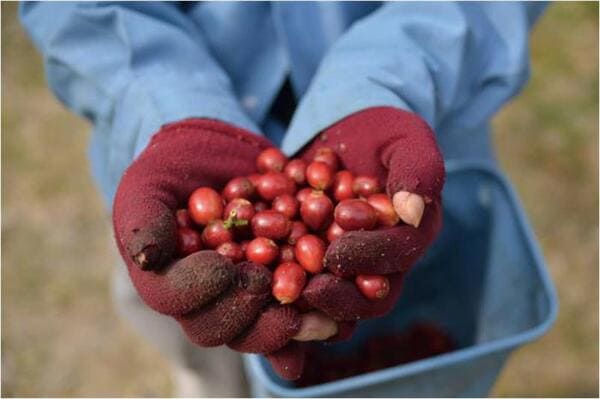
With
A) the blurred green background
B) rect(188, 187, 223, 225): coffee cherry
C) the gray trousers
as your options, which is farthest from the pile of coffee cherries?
the blurred green background

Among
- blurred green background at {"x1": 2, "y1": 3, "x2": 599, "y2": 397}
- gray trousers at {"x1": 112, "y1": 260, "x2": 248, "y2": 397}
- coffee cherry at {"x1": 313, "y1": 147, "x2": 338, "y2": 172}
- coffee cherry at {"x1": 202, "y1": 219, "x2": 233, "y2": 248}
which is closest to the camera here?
coffee cherry at {"x1": 202, "y1": 219, "x2": 233, "y2": 248}

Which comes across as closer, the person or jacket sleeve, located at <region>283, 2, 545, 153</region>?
the person

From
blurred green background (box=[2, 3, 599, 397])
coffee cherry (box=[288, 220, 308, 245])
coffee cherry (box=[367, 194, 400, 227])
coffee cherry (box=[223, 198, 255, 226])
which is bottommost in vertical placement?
blurred green background (box=[2, 3, 599, 397])

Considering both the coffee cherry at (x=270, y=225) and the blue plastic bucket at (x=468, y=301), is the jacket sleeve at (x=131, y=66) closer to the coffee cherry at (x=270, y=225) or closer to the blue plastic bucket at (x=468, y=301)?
the coffee cherry at (x=270, y=225)

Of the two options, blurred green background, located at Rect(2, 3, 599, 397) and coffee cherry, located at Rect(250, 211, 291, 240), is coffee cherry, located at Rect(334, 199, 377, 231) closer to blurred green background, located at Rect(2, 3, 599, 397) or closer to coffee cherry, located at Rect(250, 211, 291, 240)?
coffee cherry, located at Rect(250, 211, 291, 240)

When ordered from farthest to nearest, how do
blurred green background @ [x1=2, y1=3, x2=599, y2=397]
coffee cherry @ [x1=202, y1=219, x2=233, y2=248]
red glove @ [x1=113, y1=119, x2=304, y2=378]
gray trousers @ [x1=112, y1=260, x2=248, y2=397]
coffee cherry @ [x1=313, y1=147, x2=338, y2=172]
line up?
blurred green background @ [x1=2, y1=3, x2=599, y2=397] → gray trousers @ [x1=112, y1=260, x2=248, y2=397] → coffee cherry @ [x1=313, y1=147, x2=338, y2=172] → coffee cherry @ [x1=202, y1=219, x2=233, y2=248] → red glove @ [x1=113, y1=119, x2=304, y2=378]

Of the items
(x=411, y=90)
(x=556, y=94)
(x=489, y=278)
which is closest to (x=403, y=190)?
(x=411, y=90)

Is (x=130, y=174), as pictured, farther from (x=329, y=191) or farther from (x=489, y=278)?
(x=489, y=278)

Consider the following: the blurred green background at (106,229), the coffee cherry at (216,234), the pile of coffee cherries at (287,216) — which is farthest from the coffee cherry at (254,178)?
the blurred green background at (106,229)
